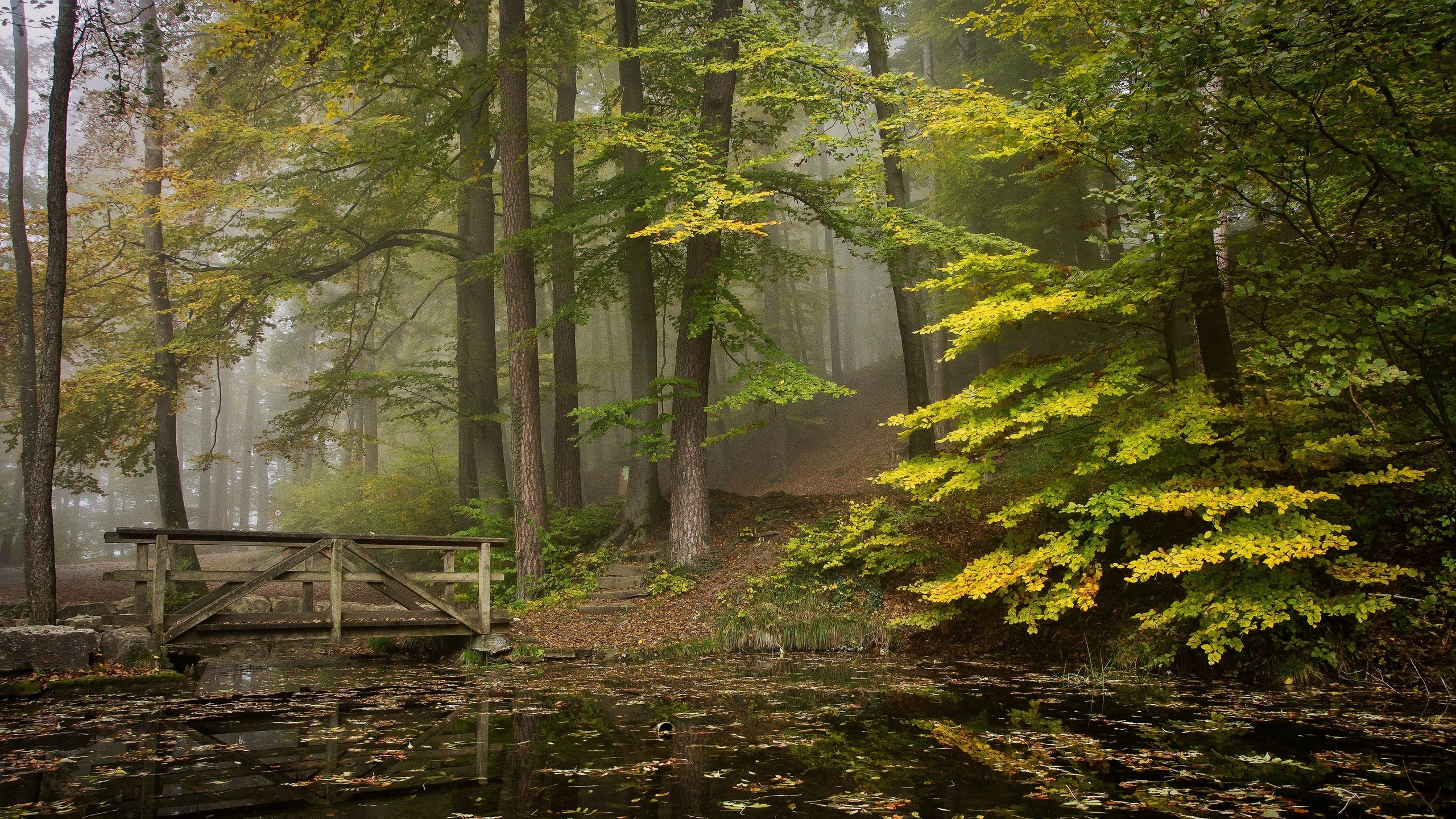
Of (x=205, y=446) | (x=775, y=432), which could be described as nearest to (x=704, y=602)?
(x=775, y=432)

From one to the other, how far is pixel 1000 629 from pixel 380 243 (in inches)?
585

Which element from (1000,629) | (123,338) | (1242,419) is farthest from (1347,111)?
(123,338)

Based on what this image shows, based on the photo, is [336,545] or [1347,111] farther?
[336,545]

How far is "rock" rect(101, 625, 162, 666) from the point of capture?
7715 millimetres

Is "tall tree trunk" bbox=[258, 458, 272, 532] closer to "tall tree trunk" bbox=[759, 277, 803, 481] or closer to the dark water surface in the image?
"tall tree trunk" bbox=[759, 277, 803, 481]

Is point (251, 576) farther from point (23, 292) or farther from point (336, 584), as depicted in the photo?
point (23, 292)

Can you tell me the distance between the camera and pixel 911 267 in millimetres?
13633

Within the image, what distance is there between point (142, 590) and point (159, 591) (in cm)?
41

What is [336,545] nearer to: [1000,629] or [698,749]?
[698,749]

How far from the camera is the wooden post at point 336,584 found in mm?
8648

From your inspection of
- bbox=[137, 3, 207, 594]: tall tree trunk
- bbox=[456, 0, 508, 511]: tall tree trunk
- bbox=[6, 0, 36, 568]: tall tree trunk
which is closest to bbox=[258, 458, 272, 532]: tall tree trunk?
bbox=[137, 3, 207, 594]: tall tree trunk

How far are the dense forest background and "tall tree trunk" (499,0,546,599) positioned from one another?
7cm

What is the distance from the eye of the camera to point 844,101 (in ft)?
37.4

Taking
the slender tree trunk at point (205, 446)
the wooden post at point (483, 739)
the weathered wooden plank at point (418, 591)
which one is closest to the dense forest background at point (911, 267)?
the weathered wooden plank at point (418, 591)
